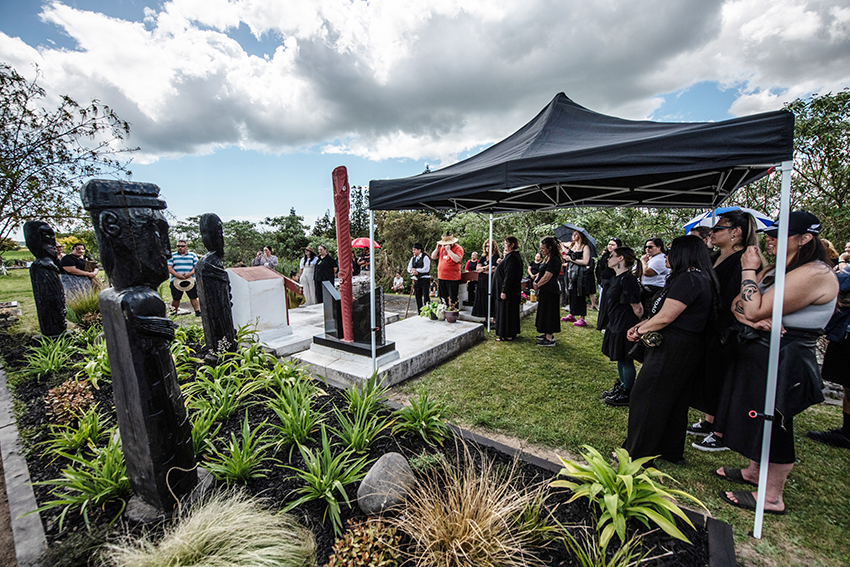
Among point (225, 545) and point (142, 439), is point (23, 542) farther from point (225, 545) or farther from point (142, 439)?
point (225, 545)

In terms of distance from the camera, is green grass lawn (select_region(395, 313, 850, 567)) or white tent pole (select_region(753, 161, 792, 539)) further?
green grass lawn (select_region(395, 313, 850, 567))

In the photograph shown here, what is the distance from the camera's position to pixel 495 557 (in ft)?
5.27

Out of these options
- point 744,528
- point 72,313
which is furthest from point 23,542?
point 72,313

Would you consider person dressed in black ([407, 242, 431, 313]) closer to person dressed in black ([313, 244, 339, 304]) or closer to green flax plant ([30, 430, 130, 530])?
person dressed in black ([313, 244, 339, 304])

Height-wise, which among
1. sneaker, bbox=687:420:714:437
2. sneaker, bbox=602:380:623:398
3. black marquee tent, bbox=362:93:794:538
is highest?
black marquee tent, bbox=362:93:794:538

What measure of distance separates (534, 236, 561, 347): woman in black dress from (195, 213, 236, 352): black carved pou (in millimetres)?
4600

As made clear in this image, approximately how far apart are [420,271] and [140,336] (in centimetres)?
615

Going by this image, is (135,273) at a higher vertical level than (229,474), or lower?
higher

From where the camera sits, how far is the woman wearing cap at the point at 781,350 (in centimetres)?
203

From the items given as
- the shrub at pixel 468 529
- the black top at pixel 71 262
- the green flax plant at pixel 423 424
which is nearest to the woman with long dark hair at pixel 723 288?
the shrub at pixel 468 529

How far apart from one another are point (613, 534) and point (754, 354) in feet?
5.00

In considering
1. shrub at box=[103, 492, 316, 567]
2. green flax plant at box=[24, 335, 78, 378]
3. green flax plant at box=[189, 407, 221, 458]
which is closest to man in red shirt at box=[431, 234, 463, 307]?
green flax plant at box=[189, 407, 221, 458]

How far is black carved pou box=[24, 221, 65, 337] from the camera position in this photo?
189 inches

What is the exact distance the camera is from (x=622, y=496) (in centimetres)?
196
